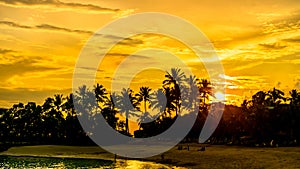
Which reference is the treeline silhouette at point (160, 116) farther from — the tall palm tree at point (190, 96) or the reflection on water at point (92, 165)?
the reflection on water at point (92, 165)

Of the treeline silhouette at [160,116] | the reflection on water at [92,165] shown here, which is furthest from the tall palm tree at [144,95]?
the reflection on water at [92,165]

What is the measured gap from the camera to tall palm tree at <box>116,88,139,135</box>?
109 meters

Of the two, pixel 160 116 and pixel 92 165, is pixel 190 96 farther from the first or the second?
pixel 92 165

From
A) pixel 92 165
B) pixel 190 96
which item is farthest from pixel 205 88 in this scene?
pixel 92 165

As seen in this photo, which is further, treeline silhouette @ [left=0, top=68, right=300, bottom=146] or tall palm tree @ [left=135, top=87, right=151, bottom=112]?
tall palm tree @ [left=135, top=87, right=151, bottom=112]

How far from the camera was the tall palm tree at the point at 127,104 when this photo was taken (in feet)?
357

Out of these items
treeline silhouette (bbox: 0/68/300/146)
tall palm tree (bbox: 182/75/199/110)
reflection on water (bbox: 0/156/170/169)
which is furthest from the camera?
tall palm tree (bbox: 182/75/199/110)

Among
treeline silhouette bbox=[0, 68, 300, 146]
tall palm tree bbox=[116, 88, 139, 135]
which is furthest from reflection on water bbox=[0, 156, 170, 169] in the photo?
tall palm tree bbox=[116, 88, 139, 135]

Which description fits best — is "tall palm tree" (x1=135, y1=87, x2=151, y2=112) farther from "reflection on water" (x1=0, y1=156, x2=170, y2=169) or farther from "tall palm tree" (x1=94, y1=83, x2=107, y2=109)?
"reflection on water" (x1=0, y1=156, x2=170, y2=169)

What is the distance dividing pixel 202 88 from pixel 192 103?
654 centimetres

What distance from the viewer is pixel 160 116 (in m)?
102

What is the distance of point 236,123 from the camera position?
8206 centimetres

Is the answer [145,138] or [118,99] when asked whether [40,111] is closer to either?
[118,99]

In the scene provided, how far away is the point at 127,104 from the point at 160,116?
37.1ft
